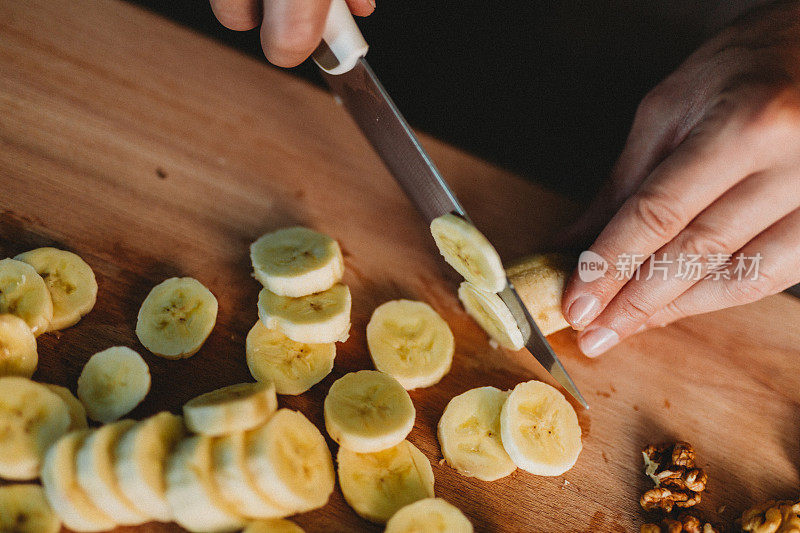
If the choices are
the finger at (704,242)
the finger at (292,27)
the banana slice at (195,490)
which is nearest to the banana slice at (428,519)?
the banana slice at (195,490)

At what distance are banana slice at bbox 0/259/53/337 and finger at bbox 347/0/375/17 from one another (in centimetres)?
144

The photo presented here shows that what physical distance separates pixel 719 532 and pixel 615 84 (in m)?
1.90

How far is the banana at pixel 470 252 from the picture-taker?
182 centimetres

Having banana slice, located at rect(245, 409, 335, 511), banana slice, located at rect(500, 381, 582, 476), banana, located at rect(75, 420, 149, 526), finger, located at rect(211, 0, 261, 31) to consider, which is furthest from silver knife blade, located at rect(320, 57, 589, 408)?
banana, located at rect(75, 420, 149, 526)

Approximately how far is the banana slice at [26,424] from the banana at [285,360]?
590mm

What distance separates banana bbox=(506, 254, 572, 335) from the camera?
84.2 inches

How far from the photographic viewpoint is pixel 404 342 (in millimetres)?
2154

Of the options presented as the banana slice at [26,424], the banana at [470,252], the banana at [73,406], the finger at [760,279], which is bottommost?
the banana at [73,406]

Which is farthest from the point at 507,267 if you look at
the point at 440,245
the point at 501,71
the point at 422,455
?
the point at 501,71

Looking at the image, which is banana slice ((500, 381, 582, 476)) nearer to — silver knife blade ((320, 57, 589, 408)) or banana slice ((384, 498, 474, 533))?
silver knife blade ((320, 57, 589, 408))

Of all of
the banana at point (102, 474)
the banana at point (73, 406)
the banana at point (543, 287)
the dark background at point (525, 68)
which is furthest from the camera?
the dark background at point (525, 68)

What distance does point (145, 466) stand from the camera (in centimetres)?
159

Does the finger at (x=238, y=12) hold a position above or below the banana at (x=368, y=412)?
above

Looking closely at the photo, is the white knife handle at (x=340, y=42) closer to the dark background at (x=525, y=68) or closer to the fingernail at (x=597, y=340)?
the dark background at (x=525, y=68)
